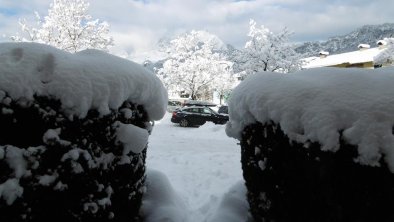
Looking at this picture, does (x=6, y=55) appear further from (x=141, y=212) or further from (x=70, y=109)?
(x=141, y=212)

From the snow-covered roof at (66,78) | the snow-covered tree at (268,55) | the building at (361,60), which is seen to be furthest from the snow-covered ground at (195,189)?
the building at (361,60)

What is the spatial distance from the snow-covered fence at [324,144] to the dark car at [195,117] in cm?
1787

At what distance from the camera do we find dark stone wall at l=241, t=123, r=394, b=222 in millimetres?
2000

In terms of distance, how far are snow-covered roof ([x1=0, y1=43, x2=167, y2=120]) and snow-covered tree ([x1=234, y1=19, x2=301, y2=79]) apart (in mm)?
23822

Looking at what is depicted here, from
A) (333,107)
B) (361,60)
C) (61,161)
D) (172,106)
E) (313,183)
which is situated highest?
(361,60)

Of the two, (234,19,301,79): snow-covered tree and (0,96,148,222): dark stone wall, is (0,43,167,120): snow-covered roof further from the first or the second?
(234,19,301,79): snow-covered tree

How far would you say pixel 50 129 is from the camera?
93.5 inches

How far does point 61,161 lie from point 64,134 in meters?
0.20

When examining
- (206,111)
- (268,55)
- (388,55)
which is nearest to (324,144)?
(206,111)

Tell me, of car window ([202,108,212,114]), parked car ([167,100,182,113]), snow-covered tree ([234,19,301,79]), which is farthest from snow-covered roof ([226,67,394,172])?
parked car ([167,100,182,113])

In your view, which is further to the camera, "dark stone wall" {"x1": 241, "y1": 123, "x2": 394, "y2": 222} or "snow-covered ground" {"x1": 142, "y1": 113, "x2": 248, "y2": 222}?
"snow-covered ground" {"x1": 142, "y1": 113, "x2": 248, "y2": 222}

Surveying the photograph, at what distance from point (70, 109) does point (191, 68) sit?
131 feet

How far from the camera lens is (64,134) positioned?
245cm

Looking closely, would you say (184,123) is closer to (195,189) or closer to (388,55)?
(195,189)
